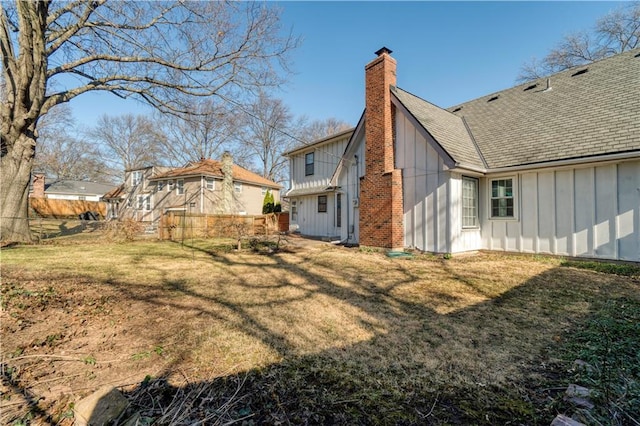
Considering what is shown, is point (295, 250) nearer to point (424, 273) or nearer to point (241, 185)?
point (424, 273)

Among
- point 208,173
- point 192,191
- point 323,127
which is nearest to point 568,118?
point 208,173

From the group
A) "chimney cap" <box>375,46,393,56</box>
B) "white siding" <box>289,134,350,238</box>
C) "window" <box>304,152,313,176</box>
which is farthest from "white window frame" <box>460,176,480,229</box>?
"window" <box>304,152,313,176</box>

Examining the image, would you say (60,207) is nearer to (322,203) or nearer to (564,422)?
(322,203)

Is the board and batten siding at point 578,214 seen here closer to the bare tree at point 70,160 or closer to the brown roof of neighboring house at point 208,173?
the brown roof of neighboring house at point 208,173

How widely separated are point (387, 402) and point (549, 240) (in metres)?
8.69

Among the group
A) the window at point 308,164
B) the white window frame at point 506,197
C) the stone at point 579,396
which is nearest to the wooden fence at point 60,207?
the window at point 308,164

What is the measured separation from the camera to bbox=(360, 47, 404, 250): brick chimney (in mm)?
9812

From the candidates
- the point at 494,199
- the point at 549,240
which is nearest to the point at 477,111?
the point at 494,199

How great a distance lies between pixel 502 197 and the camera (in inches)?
369

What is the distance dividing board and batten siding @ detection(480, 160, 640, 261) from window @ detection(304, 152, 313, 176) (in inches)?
433

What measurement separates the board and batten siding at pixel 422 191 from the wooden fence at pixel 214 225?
7525mm

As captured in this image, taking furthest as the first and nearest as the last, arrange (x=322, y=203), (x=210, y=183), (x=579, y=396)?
(x=210, y=183)
(x=322, y=203)
(x=579, y=396)

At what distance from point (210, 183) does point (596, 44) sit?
29.6 m

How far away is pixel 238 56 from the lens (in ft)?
40.6
